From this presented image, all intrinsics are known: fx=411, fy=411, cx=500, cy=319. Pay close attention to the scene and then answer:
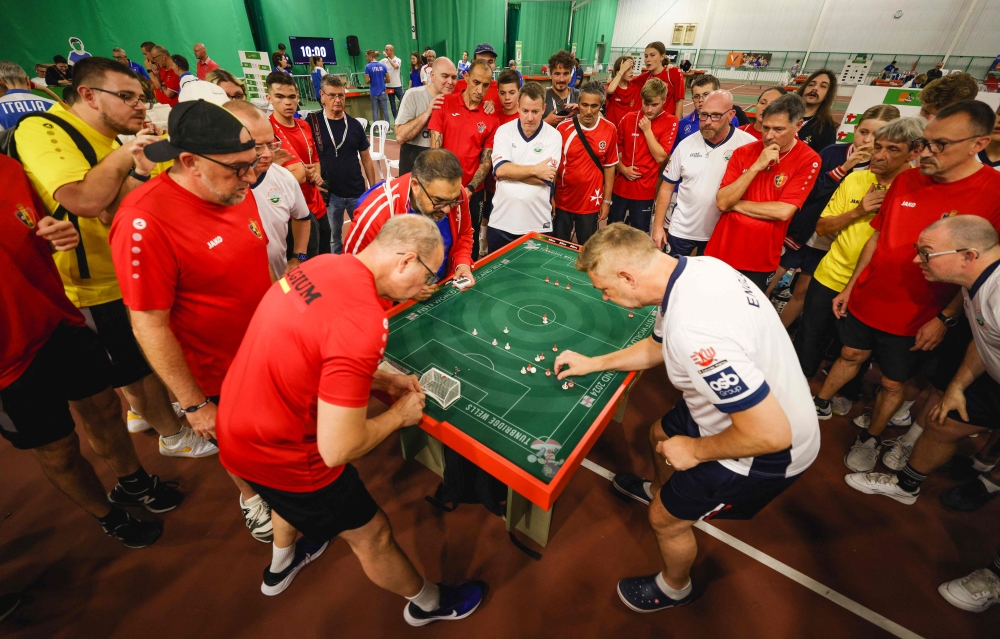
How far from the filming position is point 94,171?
193 cm

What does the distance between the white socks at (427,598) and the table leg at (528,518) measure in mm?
500

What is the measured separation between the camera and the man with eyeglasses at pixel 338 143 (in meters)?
4.20

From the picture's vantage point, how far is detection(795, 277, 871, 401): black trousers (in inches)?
126

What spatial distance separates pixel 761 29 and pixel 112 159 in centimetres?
2682

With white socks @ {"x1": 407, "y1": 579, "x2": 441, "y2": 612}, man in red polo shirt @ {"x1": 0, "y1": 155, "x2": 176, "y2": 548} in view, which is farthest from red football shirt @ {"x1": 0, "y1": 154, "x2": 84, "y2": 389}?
white socks @ {"x1": 407, "y1": 579, "x2": 441, "y2": 612}

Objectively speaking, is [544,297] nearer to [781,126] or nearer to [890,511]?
[781,126]

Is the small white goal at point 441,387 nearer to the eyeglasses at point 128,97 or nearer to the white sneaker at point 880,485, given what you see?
the eyeglasses at point 128,97

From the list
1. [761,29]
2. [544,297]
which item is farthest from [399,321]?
[761,29]

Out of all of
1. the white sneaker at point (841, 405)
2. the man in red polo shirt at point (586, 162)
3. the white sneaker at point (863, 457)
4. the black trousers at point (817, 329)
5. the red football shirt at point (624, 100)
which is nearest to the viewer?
the white sneaker at point (863, 457)

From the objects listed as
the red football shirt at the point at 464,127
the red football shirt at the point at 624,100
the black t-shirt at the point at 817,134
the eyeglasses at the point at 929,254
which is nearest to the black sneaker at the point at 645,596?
the eyeglasses at the point at 929,254

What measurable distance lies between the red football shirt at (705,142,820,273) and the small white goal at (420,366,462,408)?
2643 mm

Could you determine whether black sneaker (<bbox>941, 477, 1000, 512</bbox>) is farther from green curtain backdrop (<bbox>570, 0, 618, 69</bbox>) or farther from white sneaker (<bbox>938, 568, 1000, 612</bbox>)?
green curtain backdrop (<bbox>570, 0, 618, 69</bbox>)

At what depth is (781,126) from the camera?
2.90m

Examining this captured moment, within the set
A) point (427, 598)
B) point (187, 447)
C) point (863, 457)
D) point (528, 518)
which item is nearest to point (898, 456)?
point (863, 457)
